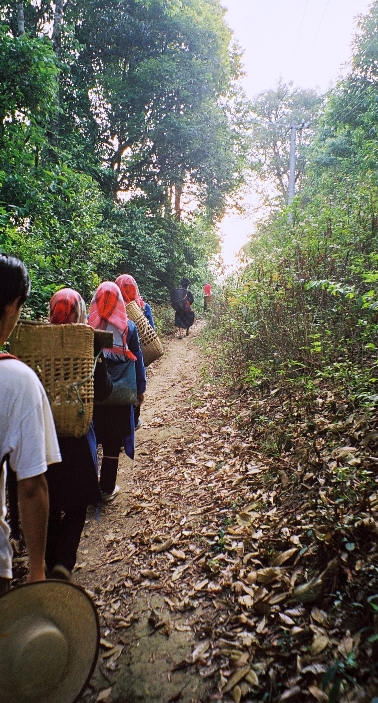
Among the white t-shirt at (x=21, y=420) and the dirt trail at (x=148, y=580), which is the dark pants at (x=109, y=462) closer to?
the dirt trail at (x=148, y=580)

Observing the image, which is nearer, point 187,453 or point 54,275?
point 187,453

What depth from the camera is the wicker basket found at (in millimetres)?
2178

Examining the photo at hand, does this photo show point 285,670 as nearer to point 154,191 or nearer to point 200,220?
point 154,191

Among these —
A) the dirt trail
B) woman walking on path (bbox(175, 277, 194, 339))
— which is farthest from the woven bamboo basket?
woman walking on path (bbox(175, 277, 194, 339))

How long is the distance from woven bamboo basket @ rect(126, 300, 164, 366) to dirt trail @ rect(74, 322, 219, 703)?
1528 millimetres

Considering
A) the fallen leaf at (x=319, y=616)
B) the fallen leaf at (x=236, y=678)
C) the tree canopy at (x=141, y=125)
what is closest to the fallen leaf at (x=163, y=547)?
the fallen leaf at (x=236, y=678)

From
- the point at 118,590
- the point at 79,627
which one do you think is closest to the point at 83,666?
the point at 79,627

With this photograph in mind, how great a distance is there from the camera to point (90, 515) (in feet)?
14.2

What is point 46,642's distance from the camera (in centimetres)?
143

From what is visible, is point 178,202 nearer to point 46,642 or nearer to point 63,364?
point 63,364

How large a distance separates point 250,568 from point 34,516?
7.04 feet

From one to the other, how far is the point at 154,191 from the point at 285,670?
20.4 meters

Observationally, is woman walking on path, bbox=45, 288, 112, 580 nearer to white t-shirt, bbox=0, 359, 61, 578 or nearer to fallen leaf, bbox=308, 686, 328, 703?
white t-shirt, bbox=0, 359, 61, 578

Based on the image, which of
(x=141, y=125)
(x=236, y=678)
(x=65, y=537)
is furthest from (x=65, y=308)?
(x=141, y=125)
